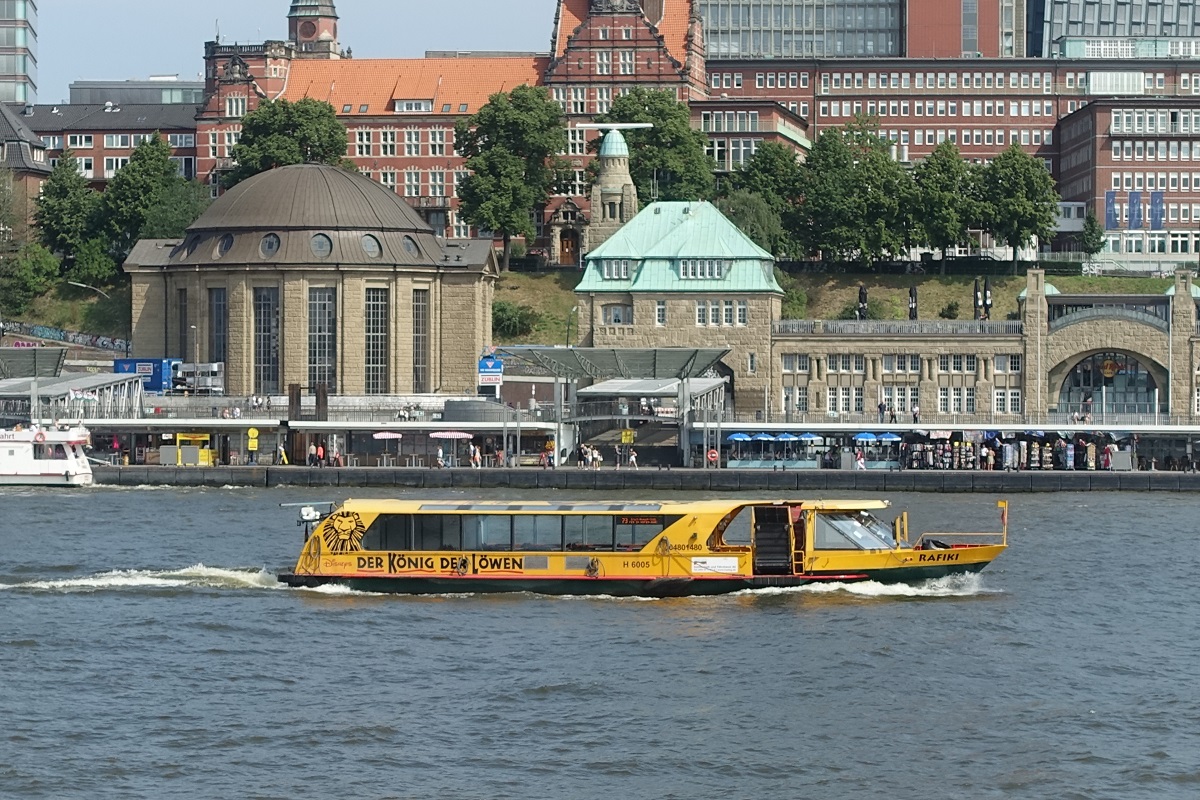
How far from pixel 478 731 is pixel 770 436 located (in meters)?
68.9

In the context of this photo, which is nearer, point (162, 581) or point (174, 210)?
point (162, 581)

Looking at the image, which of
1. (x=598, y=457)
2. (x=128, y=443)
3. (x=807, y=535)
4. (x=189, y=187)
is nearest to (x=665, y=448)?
(x=598, y=457)

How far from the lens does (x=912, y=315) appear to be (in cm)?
15600

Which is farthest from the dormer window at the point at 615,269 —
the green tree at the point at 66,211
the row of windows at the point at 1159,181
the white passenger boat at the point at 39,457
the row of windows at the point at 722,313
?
the row of windows at the point at 1159,181

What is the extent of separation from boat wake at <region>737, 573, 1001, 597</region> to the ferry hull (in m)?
0.13

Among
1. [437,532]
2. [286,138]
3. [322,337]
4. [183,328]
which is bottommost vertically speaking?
[437,532]

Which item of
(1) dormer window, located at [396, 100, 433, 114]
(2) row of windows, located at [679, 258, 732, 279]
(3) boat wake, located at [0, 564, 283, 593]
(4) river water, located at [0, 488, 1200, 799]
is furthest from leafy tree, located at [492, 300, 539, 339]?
(3) boat wake, located at [0, 564, 283, 593]

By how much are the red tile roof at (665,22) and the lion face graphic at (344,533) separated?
12689cm

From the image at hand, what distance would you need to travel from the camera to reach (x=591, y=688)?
57.9m

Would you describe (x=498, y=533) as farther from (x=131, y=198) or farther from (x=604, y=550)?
(x=131, y=198)

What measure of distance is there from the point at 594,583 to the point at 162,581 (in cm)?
1333

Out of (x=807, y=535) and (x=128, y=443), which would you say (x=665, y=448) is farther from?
(x=807, y=535)

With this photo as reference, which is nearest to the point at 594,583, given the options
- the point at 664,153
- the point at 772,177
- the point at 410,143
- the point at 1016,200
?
the point at 1016,200

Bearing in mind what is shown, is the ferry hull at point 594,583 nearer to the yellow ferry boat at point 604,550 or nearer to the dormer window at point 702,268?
the yellow ferry boat at point 604,550
